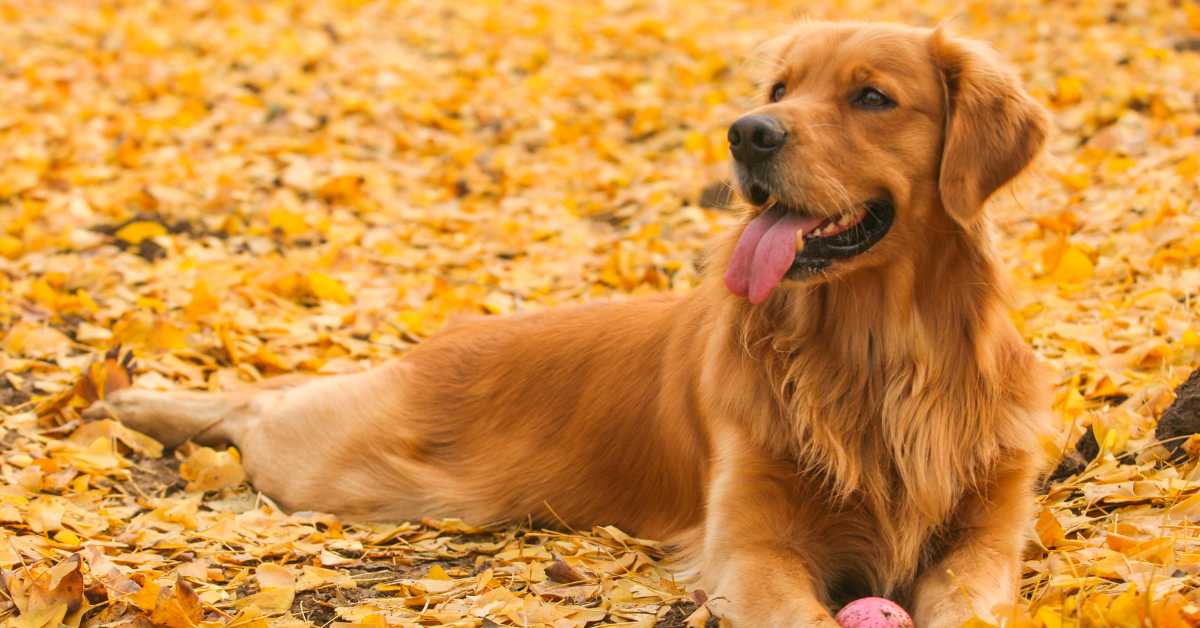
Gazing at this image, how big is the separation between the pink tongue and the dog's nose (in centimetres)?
18

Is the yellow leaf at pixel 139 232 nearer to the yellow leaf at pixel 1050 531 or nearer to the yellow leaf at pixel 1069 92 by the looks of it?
the yellow leaf at pixel 1050 531

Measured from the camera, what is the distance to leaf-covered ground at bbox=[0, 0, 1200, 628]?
343 centimetres

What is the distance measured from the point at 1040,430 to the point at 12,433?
336 cm

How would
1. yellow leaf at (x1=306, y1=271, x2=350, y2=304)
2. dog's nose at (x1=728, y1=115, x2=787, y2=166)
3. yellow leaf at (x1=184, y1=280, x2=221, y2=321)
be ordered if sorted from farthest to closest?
yellow leaf at (x1=306, y1=271, x2=350, y2=304)
yellow leaf at (x1=184, y1=280, x2=221, y2=321)
dog's nose at (x1=728, y1=115, x2=787, y2=166)

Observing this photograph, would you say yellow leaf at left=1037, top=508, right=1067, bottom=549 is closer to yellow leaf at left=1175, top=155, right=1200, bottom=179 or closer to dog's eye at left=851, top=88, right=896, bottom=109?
dog's eye at left=851, top=88, right=896, bottom=109

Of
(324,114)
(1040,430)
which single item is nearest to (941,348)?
(1040,430)

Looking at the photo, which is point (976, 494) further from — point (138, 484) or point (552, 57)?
point (552, 57)

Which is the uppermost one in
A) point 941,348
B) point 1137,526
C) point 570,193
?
point 941,348

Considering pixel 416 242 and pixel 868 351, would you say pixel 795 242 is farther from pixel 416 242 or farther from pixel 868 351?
pixel 416 242

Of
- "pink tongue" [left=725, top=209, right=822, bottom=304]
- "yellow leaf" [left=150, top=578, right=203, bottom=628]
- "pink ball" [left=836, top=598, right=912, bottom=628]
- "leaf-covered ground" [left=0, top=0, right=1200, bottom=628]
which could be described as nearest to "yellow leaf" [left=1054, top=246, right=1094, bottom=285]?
"leaf-covered ground" [left=0, top=0, right=1200, bottom=628]

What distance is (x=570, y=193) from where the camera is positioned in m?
7.98

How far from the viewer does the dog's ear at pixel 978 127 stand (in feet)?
11.1

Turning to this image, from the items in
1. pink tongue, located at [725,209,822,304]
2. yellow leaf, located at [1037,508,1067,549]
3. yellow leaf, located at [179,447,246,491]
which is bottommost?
yellow leaf, located at [179,447,246,491]

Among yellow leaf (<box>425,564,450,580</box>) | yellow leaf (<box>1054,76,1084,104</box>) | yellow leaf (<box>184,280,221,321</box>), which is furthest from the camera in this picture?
yellow leaf (<box>1054,76,1084,104</box>)
